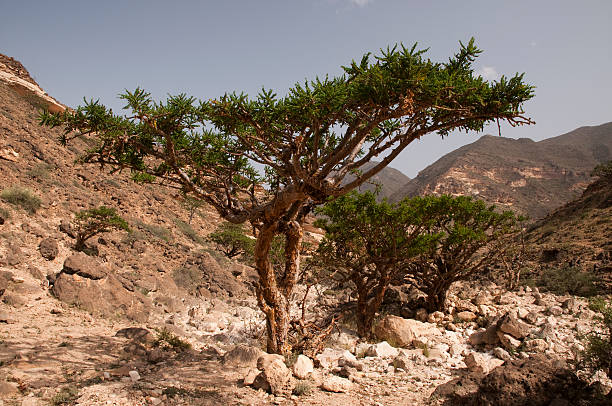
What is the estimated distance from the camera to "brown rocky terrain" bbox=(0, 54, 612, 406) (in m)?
4.34

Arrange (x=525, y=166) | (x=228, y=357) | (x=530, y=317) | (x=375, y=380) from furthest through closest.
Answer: (x=525, y=166) → (x=530, y=317) → (x=228, y=357) → (x=375, y=380)

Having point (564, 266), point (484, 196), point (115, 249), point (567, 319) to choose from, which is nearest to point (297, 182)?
point (567, 319)

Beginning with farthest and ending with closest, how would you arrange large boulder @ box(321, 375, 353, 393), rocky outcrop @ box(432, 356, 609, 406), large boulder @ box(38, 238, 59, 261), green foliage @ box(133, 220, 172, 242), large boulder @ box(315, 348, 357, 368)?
green foliage @ box(133, 220, 172, 242) < large boulder @ box(38, 238, 59, 261) < large boulder @ box(315, 348, 357, 368) < large boulder @ box(321, 375, 353, 393) < rocky outcrop @ box(432, 356, 609, 406)

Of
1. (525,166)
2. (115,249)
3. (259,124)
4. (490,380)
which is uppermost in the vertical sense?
(525,166)

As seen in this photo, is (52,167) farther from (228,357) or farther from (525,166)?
(525,166)

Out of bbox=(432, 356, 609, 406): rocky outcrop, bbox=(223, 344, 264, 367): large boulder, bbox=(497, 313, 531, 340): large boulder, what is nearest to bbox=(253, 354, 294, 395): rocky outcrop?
bbox=(223, 344, 264, 367): large boulder

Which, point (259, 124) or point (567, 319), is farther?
point (567, 319)

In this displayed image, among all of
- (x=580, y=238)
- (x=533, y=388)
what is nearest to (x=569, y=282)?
(x=580, y=238)

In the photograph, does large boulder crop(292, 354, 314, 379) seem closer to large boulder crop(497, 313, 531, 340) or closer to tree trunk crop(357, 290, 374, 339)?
large boulder crop(497, 313, 531, 340)

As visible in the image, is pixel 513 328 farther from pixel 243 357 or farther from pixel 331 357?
pixel 243 357

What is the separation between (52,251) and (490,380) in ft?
40.8

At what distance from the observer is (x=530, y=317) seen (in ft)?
31.2

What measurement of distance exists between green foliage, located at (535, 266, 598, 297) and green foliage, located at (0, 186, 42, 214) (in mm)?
21744

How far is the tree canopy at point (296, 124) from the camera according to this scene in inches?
180
